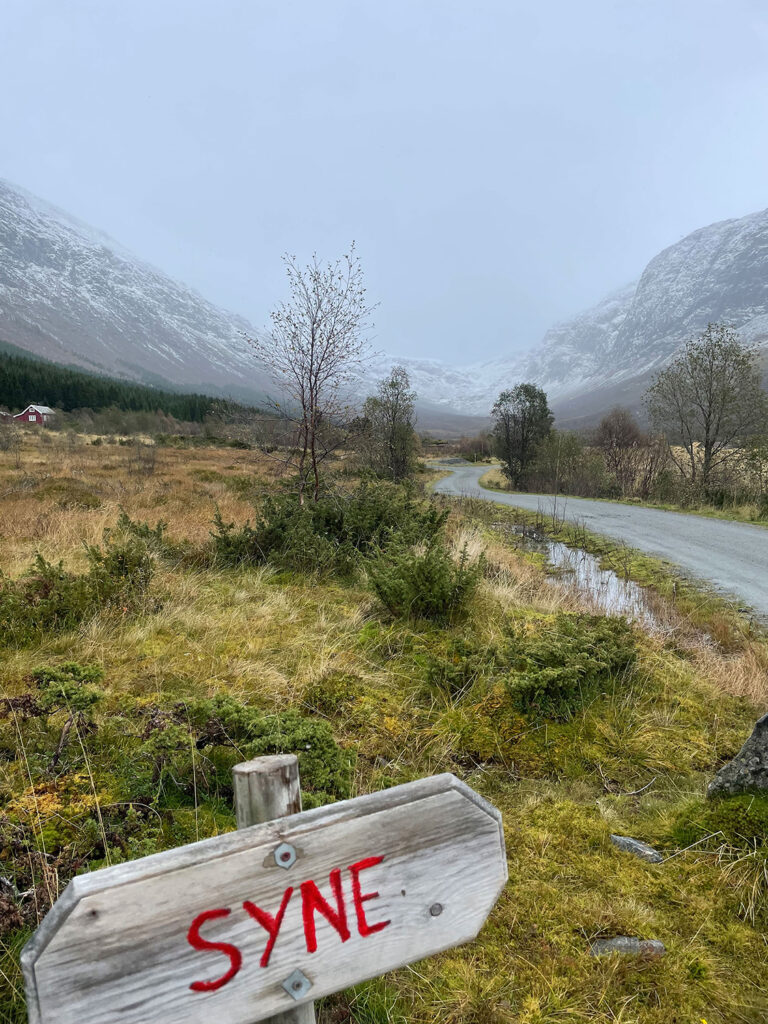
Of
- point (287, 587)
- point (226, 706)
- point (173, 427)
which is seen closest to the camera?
point (226, 706)

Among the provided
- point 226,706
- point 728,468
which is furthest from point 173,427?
point 226,706

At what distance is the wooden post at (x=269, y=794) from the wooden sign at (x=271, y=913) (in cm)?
10

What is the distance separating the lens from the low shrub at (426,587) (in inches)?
191

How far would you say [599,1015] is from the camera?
166 centimetres

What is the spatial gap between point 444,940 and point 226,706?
6.21ft

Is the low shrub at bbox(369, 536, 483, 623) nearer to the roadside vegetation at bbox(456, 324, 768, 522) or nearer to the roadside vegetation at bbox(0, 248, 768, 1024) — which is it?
the roadside vegetation at bbox(0, 248, 768, 1024)

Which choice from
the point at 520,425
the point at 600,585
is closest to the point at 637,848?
the point at 600,585

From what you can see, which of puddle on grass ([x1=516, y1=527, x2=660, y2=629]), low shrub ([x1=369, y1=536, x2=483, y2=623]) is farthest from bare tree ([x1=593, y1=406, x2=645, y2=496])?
low shrub ([x1=369, y1=536, x2=483, y2=623])

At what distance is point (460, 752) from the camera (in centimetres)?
316

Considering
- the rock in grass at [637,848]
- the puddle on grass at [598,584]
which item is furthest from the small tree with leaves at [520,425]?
the rock in grass at [637,848]

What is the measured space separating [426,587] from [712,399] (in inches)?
790

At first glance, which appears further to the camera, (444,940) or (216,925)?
(444,940)

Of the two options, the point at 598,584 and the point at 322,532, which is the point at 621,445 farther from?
the point at 322,532

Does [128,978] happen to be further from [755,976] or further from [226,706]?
[755,976]
